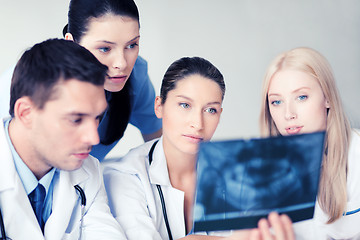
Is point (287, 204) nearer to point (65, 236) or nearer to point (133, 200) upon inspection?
point (133, 200)

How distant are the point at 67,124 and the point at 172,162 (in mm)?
498

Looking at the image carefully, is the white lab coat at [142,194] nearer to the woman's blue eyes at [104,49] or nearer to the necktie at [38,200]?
the necktie at [38,200]

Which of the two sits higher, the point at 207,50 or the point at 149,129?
the point at 207,50

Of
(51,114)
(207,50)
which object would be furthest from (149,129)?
(207,50)

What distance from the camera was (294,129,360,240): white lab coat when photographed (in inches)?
61.4

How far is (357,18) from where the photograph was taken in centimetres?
384

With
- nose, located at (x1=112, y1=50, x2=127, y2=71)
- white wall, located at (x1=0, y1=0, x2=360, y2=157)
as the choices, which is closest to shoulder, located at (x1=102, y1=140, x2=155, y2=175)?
nose, located at (x1=112, y1=50, x2=127, y2=71)

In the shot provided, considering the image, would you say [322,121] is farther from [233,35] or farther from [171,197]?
[233,35]

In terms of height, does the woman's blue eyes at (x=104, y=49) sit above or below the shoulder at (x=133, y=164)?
above

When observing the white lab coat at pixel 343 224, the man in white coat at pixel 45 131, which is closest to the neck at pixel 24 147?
the man in white coat at pixel 45 131

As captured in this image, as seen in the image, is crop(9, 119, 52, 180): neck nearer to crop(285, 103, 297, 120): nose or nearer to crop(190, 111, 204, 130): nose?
crop(190, 111, 204, 130): nose

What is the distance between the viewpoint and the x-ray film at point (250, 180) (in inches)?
43.8

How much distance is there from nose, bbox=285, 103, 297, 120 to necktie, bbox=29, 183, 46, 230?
2.59 feet

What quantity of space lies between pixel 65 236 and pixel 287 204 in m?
0.62
